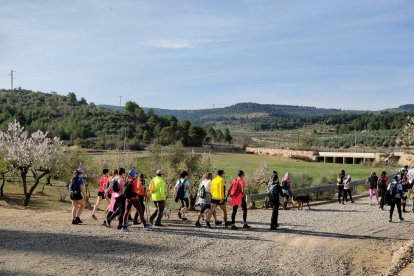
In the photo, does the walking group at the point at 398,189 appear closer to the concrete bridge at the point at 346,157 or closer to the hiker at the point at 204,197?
the hiker at the point at 204,197

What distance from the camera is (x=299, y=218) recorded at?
19641 mm

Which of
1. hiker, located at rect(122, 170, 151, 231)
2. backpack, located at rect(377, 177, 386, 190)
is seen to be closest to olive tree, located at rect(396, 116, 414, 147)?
backpack, located at rect(377, 177, 386, 190)

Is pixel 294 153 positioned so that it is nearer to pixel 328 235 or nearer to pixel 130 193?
pixel 328 235

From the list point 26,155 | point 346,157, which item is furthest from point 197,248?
point 346,157

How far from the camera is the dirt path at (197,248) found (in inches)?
442

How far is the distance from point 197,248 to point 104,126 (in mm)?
105056

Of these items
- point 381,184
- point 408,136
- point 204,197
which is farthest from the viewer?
point 381,184

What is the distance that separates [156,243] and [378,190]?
14.6m

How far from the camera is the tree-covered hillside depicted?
9818 cm

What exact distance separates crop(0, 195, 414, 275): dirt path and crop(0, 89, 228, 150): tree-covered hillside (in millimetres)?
74346

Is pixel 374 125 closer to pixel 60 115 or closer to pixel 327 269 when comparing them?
pixel 60 115

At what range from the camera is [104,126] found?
115 m

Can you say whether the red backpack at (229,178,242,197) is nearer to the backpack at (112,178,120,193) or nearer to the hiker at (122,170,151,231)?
the hiker at (122,170,151,231)

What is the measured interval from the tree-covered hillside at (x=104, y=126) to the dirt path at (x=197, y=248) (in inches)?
2927
